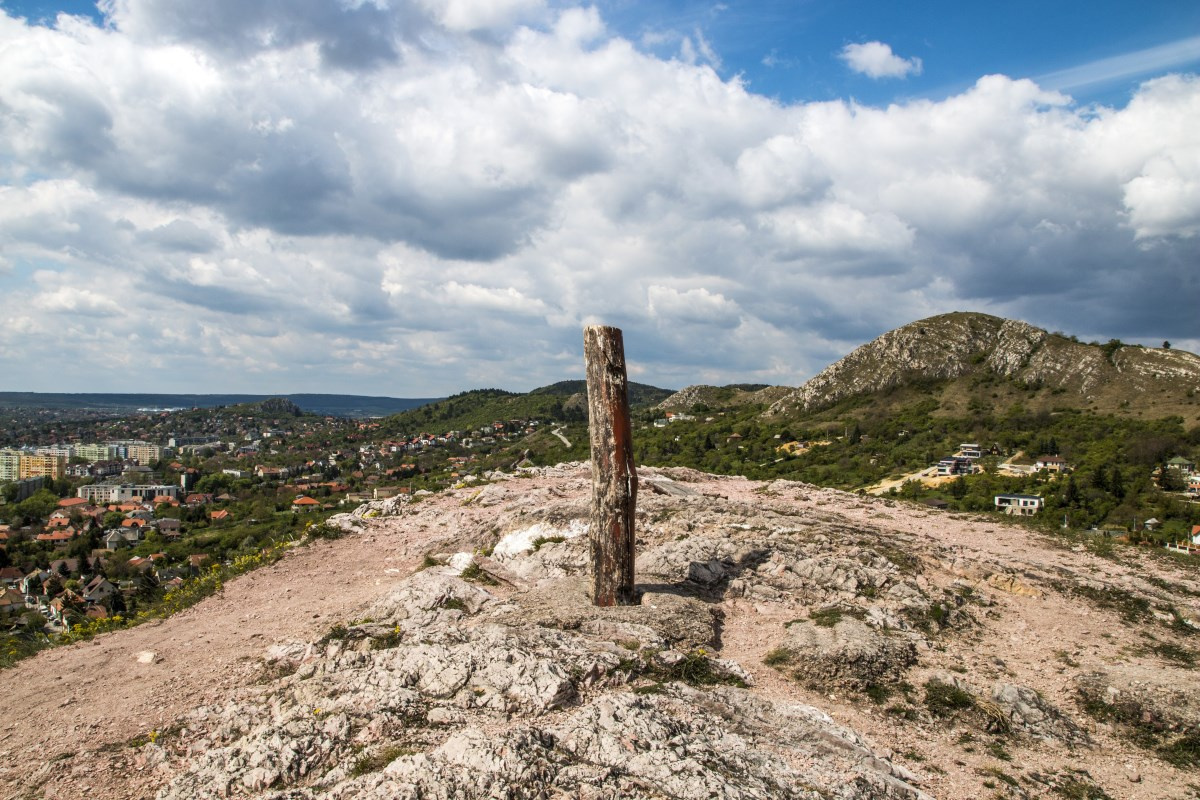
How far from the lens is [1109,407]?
5709cm

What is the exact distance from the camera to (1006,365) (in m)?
68.9

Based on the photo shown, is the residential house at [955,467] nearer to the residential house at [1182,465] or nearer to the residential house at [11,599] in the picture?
the residential house at [1182,465]

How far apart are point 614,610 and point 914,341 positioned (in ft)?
249

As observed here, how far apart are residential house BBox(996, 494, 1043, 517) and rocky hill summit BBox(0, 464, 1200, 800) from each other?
19627 mm

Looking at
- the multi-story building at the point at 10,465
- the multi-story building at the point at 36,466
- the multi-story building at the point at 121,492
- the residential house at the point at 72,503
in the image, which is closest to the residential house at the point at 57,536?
the residential house at the point at 72,503

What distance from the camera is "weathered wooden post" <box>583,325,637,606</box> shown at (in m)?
10.5

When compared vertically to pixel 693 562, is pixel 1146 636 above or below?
below

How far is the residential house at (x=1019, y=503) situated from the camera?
33175 millimetres

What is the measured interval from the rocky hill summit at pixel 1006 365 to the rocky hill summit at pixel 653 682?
183 feet

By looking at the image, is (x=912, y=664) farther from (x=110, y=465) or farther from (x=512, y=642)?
(x=110, y=465)

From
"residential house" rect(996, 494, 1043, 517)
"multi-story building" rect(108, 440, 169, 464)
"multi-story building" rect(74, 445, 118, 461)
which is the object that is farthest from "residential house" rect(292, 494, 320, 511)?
"multi-story building" rect(74, 445, 118, 461)

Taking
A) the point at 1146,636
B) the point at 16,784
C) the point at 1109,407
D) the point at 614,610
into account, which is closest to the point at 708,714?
the point at 614,610

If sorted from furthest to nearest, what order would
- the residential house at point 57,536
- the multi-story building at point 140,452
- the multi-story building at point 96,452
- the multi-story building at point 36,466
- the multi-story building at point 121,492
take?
the multi-story building at point 96,452 → the multi-story building at point 140,452 → the multi-story building at point 36,466 → the multi-story building at point 121,492 → the residential house at point 57,536

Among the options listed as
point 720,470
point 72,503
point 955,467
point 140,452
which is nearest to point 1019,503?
point 955,467
